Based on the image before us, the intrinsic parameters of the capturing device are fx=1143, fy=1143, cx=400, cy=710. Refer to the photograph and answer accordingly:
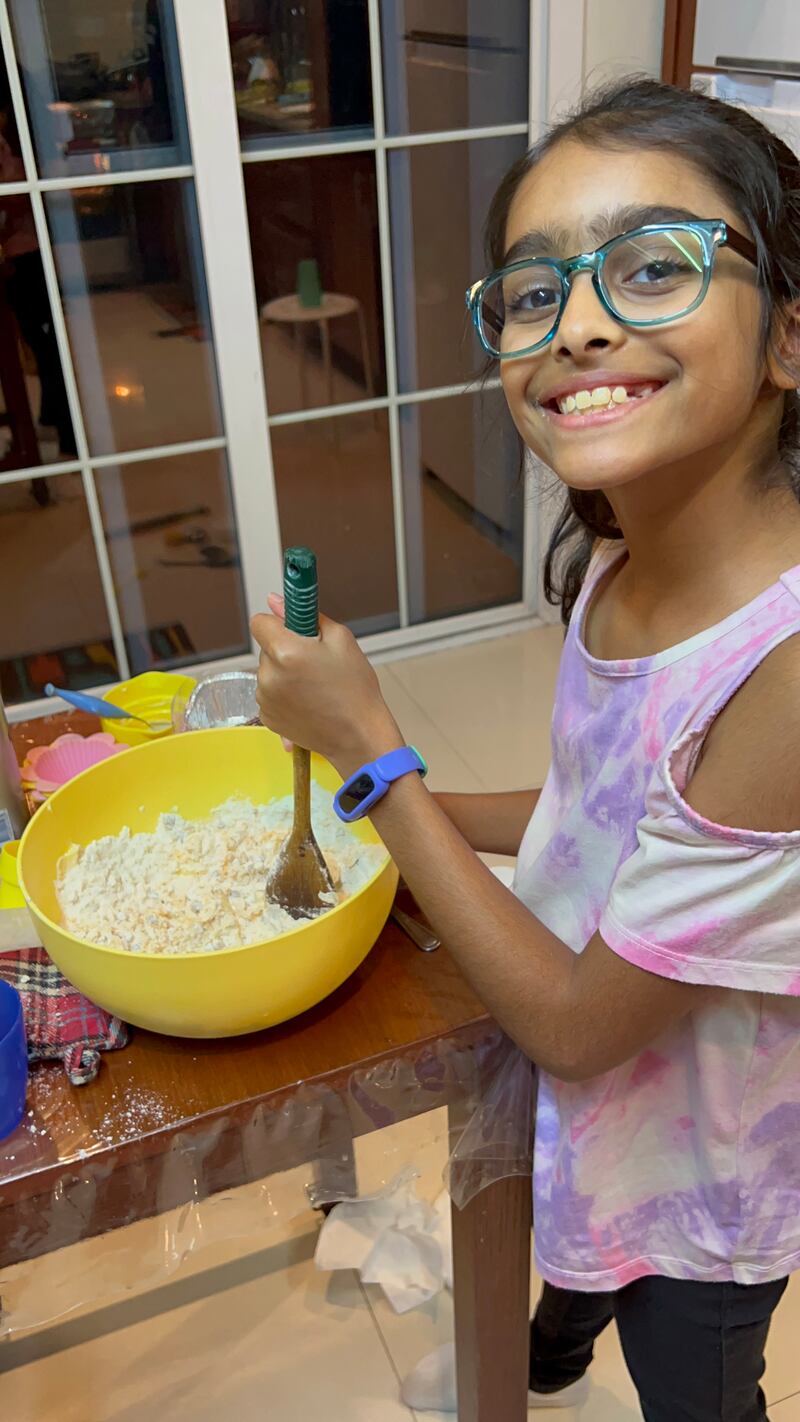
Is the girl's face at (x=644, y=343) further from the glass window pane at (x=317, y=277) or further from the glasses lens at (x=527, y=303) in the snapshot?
the glass window pane at (x=317, y=277)

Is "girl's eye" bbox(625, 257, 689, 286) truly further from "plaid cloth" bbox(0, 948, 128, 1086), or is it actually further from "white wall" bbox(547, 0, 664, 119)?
"white wall" bbox(547, 0, 664, 119)

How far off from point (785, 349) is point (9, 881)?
2.36 ft

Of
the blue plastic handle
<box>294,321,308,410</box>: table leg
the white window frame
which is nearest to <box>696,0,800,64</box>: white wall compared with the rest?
the white window frame

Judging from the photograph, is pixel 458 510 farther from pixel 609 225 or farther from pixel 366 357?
pixel 609 225

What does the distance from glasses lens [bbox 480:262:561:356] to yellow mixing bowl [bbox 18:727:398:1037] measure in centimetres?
37

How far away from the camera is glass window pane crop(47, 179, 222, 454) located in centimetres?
235

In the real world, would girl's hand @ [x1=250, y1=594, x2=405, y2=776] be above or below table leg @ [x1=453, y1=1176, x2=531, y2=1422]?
above

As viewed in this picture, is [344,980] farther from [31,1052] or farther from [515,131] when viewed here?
[515,131]

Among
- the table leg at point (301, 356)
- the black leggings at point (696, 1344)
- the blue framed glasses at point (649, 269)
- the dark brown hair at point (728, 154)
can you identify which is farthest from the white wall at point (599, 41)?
the black leggings at point (696, 1344)

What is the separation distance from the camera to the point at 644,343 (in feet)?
2.33

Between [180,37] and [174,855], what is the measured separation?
1865 mm

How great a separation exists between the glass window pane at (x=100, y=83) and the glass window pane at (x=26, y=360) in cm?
14

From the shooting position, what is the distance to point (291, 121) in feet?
7.77

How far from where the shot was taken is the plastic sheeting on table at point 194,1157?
2.44ft
